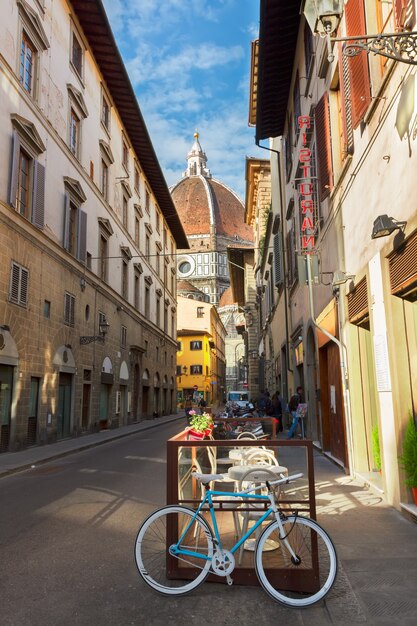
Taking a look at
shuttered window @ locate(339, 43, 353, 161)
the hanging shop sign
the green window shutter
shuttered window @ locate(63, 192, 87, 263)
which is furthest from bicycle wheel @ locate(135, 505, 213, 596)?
shuttered window @ locate(63, 192, 87, 263)

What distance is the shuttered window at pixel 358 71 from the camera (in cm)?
772

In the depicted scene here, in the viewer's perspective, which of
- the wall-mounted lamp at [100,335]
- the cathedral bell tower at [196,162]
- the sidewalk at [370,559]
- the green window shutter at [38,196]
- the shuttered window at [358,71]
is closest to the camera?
the sidewalk at [370,559]

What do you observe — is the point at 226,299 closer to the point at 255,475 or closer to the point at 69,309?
the point at 69,309

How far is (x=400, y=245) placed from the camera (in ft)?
20.6

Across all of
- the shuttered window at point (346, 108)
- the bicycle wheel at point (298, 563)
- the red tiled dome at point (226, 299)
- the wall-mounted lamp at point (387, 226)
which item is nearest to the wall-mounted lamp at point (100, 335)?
the shuttered window at point (346, 108)

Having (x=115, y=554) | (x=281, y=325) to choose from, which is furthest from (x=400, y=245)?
(x=281, y=325)

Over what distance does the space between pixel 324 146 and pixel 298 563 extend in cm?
964

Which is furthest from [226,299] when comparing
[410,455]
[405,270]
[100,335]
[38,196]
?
[410,455]

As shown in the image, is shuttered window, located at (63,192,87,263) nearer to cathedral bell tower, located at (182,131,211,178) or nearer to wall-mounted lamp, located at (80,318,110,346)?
wall-mounted lamp, located at (80,318,110,346)

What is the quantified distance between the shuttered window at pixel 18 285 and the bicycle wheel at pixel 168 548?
12.1 meters

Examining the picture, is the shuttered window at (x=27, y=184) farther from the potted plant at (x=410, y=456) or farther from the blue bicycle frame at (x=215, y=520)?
the blue bicycle frame at (x=215, y=520)

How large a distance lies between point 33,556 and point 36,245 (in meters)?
13.2

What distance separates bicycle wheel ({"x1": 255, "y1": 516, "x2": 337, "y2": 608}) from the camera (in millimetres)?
3939

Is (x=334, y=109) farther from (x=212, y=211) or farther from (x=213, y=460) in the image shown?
(x=212, y=211)
